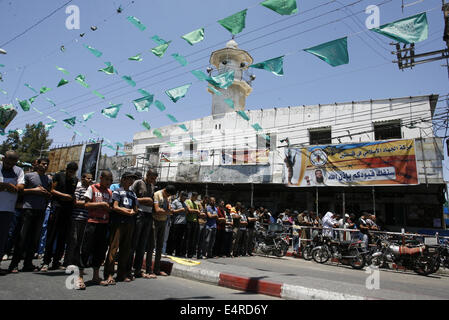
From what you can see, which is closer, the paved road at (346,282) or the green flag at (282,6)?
the paved road at (346,282)

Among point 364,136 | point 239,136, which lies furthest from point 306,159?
point 239,136

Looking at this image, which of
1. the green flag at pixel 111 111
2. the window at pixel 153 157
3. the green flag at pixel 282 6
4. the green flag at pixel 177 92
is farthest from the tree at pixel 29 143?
the green flag at pixel 282 6

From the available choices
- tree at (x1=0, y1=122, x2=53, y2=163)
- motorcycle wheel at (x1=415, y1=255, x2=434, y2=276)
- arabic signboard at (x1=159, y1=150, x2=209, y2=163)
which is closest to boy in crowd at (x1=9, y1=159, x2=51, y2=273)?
motorcycle wheel at (x1=415, y1=255, x2=434, y2=276)

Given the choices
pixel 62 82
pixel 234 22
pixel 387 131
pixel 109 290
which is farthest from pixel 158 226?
pixel 387 131

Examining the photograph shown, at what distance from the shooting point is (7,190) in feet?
13.6

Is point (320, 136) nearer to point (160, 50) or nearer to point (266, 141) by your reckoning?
point (266, 141)

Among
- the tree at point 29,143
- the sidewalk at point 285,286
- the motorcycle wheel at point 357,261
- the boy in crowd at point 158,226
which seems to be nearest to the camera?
the sidewalk at point 285,286

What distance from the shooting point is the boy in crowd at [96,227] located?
4094 mm

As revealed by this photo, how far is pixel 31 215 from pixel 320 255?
345 inches

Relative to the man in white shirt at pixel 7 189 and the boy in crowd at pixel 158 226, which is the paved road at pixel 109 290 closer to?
the boy in crowd at pixel 158 226

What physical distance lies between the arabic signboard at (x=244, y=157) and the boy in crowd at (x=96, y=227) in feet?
40.7

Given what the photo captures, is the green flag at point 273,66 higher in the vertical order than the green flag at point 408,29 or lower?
lower
